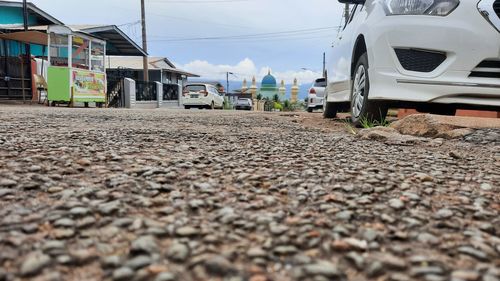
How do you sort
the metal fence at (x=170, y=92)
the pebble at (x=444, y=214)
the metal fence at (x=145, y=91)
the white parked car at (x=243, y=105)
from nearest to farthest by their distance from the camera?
the pebble at (x=444, y=214) < the metal fence at (x=145, y=91) < the metal fence at (x=170, y=92) < the white parked car at (x=243, y=105)

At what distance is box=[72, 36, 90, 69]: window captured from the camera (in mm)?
13828

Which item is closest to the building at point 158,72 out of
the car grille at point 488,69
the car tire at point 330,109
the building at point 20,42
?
the building at point 20,42

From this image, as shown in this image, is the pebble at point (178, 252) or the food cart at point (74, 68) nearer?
the pebble at point (178, 252)

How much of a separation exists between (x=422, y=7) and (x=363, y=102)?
1.13m

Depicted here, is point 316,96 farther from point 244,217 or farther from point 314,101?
point 244,217

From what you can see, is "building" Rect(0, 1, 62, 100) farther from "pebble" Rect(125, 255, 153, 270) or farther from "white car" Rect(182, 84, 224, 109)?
"pebble" Rect(125, 255, 153, 270)

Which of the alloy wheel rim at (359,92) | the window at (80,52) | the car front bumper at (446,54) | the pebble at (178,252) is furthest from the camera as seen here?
the window at (80,52)

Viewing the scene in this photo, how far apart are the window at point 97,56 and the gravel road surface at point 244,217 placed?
13.5 metres

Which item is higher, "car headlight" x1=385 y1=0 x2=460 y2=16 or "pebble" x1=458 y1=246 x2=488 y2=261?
"car headlight" x1=385 y1=0 x2=460 y2=16

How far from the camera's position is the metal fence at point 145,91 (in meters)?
19.5

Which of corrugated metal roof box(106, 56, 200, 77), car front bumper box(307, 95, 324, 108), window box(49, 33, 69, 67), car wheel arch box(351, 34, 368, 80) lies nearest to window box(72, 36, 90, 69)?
window box(49, 33, 69, 67)

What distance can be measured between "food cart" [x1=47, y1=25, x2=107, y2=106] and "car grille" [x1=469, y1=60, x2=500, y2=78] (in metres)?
12.0

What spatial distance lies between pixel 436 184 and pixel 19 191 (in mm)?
1785

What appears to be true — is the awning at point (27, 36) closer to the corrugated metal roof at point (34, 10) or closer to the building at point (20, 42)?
the building at point (20, 42)
